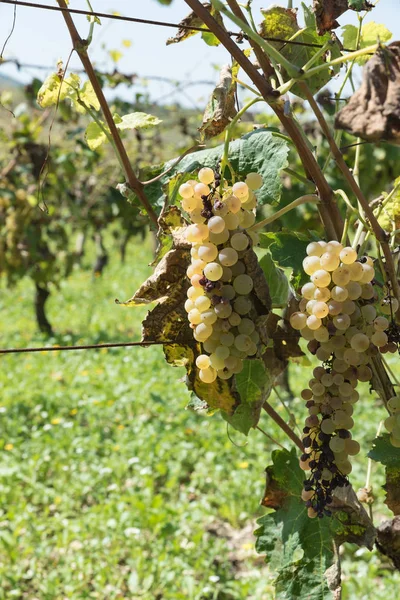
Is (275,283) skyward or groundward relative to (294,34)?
groundward

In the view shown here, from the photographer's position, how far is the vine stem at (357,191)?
2.72ft

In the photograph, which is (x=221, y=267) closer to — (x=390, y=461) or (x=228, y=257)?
(x=228, y=257)

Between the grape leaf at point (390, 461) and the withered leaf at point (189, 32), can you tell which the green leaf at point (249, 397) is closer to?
the grape leaf at point (390, 461)

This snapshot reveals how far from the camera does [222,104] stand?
3.16 feet

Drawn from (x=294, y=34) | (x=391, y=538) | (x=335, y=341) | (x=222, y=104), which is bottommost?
(x=391, y=538)

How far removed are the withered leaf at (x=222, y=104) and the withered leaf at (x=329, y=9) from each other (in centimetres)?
14

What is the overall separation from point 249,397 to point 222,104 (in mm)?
426

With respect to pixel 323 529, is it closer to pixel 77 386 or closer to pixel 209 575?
pixel 209 575

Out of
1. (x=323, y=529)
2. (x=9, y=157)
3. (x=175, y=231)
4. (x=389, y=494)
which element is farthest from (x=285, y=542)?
(x=9, y=157)

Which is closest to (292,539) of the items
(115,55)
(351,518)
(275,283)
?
(351,518)

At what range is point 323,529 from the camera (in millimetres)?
1124

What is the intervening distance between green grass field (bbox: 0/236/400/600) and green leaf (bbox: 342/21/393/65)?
5.87 ft

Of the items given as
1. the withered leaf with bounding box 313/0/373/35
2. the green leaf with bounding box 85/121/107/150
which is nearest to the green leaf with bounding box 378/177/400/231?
the withered leaf with bounding box 313/0/373/35

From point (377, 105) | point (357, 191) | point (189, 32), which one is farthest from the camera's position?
point (189, 32)
